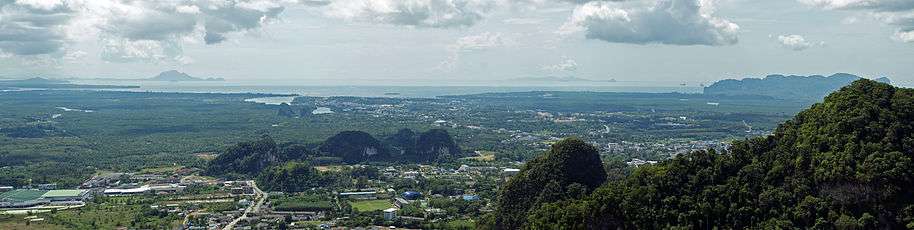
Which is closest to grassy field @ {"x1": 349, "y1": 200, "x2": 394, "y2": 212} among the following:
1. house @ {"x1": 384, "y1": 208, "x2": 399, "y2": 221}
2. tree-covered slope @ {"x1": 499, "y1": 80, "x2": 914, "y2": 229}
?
house @ {"x1": 384, "y1": 208, "x2": 399, "y2": 221}

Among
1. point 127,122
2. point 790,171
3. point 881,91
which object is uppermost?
point 881,91

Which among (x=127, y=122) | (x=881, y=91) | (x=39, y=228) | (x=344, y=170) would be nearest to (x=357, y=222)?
(x=39, y=228)

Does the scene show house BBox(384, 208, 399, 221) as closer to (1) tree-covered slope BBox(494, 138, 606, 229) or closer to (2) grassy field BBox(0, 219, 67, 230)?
(1) tree-covered slope BBox(494, 138, 606, 229)

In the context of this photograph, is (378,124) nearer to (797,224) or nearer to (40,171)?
(40,171)

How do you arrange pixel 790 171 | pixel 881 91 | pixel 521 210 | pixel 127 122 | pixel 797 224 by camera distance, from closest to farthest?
pixel 797 224 → pixel 790 171 → pixel 881 91 → pixel 521 210 → pixel 127 122

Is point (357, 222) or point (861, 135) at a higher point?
point (861, 135)

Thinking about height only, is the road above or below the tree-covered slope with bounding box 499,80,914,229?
below

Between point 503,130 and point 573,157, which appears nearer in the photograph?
point 573,157

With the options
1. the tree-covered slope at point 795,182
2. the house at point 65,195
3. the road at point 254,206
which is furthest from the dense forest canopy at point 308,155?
the tree-covered slope at point 795,182
